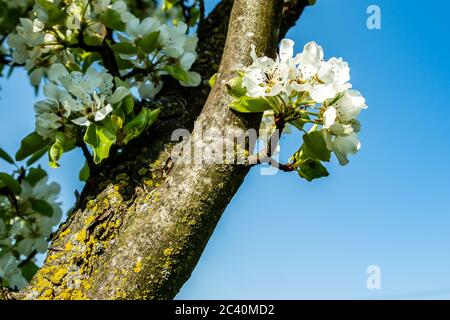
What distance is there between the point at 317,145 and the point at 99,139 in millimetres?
566

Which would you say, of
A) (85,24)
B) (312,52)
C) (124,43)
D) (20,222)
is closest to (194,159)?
(312,52)

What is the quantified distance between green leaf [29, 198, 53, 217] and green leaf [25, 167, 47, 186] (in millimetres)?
68

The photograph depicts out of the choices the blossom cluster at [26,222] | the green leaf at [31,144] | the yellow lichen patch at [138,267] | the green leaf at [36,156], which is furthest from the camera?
the blossom cluster at [26,222]

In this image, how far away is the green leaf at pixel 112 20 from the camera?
5.78ft

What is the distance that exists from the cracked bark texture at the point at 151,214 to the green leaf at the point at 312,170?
154 millimetres

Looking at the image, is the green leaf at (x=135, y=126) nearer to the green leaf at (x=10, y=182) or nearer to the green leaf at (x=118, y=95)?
the green leaf at (x=118, y=95)

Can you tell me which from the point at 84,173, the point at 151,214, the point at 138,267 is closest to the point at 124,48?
the point at 84,173

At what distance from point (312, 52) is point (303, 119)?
0.16m

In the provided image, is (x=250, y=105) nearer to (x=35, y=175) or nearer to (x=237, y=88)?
(x=237, y=88)

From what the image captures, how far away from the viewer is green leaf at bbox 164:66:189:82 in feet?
5.81

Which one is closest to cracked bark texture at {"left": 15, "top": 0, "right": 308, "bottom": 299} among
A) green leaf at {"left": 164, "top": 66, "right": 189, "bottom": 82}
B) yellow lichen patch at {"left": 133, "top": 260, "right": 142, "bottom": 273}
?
yellow lichen patch at {"left": 133, "top": 260, "right": 142, "bottom": 273}

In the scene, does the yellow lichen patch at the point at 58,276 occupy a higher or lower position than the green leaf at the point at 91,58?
lower

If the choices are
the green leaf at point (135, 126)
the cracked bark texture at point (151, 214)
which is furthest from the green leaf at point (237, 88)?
the green leaf at point (135, 126)

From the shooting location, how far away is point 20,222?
2.08m
